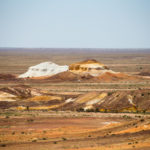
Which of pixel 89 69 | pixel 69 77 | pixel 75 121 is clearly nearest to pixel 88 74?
pixel 89 69

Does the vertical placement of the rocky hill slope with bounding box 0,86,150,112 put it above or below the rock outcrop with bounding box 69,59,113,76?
below

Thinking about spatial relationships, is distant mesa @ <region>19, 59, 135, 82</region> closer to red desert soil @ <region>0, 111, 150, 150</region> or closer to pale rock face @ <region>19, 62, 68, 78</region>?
pale rock face @ <region>19, 62, 68, 78</region>

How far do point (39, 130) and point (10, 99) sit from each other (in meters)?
18.9

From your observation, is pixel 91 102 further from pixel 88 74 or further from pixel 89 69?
pixel 89 69

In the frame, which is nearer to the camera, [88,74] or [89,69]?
[88,74]

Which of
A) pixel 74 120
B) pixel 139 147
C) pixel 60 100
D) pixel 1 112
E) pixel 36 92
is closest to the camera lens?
pixel 139 147

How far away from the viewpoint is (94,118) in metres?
34.2

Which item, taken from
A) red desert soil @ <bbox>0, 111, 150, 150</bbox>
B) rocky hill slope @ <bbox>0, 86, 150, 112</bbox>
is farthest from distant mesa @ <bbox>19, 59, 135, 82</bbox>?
red desert soil @ <bbox>0, 111, 150, 150</bbox>

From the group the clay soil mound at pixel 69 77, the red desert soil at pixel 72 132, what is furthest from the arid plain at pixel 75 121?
the clay soil mound at pixel 69 77

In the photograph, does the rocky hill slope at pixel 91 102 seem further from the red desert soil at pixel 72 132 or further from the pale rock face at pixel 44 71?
the pale rock face at pixel 44 71

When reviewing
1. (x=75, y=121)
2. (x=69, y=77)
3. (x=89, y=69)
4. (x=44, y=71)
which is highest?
(x=89, y=69)

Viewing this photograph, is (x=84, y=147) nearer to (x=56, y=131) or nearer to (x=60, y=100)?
(x=56, y=131)

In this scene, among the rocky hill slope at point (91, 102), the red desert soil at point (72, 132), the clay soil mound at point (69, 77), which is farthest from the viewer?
the clay soil mound at point (69, 77)

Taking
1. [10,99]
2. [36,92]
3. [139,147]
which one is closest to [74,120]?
[139,147]
